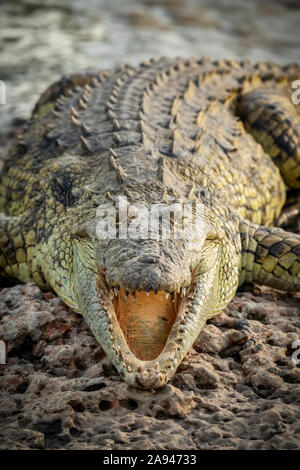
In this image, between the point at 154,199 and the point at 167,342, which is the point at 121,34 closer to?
the point at 154,199

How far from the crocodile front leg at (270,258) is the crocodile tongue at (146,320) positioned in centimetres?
109

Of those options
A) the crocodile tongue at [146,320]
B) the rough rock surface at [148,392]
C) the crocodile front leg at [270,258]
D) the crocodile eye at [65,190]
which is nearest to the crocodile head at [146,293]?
the crocodile tongue at [146,320]

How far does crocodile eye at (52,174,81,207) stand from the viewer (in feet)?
12.4

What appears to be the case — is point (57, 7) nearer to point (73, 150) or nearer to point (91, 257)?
point (73, 150)

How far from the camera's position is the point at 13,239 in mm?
4027

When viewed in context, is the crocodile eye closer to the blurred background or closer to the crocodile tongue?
the crocodile tongue

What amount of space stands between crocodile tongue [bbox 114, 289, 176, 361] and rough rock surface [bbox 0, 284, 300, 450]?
20 centimetres

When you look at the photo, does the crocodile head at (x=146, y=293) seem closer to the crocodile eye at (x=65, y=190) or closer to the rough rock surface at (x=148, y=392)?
the rough rock surface at (x=148, y=392)

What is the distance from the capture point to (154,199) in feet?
10.8

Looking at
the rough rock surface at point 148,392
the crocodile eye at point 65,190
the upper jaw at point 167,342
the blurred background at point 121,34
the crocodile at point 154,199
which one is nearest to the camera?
the rough rock surface at point 148,392

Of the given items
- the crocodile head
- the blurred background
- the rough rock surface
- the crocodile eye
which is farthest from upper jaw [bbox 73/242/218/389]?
the blurred background

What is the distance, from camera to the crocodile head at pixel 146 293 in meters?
2.64
